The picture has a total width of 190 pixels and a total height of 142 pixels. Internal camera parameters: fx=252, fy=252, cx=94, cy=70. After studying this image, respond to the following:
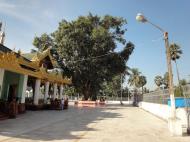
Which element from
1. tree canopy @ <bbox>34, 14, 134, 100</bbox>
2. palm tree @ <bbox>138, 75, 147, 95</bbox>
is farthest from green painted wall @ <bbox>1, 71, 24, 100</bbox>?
palm tree @ <bbox>138, 75, 147, 95</bbox>

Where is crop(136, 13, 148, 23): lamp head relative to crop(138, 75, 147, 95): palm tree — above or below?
below

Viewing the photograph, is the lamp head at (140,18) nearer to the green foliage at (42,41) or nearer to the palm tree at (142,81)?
the green foliage at (42,41)

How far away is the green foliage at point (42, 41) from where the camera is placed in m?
47.7

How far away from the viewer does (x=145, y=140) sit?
10.8 metres

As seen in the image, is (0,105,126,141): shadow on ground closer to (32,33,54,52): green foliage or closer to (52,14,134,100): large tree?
(52,14,134,100): large tree

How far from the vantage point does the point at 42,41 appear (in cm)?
4850

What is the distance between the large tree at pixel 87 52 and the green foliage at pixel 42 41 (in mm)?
1784

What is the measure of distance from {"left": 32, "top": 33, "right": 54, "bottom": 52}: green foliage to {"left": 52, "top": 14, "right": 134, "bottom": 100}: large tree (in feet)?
5.85

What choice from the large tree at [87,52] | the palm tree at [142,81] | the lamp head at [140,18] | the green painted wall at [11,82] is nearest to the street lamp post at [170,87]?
the lamp head at [140,18]

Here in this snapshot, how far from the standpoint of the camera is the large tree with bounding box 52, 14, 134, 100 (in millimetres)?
42562

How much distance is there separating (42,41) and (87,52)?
1052 centimetres

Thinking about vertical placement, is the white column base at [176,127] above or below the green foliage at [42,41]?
below

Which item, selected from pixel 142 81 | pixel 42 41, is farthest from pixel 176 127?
pixel 142 81

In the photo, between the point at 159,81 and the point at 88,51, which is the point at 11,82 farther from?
the point at 159,81
